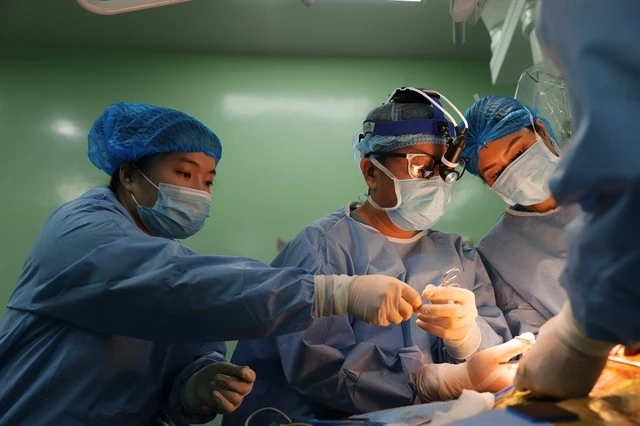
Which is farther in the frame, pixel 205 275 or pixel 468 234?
pixel 468 234

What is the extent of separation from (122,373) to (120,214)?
43cm

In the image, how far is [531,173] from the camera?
2045mm

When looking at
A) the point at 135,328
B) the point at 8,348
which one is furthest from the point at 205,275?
the point at 8,348

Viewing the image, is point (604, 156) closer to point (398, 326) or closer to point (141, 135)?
point (398, 326)

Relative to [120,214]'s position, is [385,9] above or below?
above

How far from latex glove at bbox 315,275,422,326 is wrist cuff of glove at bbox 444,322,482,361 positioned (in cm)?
28

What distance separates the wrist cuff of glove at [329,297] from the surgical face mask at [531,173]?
32.2 inches

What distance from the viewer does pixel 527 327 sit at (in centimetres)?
199

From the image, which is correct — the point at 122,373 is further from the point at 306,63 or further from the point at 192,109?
the point at 306,63

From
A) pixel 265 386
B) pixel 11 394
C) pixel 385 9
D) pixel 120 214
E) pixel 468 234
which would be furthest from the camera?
pixel 468 234

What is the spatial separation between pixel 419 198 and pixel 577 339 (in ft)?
3.61

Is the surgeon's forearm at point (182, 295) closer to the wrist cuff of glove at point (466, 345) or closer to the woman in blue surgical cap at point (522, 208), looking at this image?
the wrist cuff of glove at point (466, 345)

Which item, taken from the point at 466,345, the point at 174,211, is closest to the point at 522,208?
the point at 466,345

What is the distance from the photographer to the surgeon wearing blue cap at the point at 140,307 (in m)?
1.44
